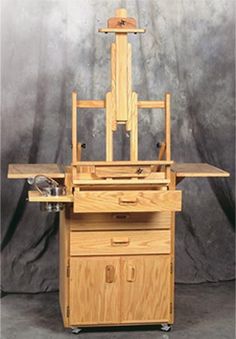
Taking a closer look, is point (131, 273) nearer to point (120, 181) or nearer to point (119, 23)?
point (120, 181)

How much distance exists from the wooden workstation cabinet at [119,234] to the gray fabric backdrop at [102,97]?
1100 mm

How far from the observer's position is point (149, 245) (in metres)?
4.99

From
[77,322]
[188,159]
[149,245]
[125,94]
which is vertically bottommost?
[77,322]

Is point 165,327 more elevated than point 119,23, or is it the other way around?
point 119,23

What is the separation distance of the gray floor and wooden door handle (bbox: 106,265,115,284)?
1.03 ft

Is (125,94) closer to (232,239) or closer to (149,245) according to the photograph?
(149,245)

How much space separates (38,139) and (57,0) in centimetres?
94

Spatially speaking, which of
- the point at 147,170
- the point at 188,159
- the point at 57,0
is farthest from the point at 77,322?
the point at 57,0

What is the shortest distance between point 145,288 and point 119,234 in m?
0.34

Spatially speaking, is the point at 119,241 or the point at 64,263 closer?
the point at 119,241

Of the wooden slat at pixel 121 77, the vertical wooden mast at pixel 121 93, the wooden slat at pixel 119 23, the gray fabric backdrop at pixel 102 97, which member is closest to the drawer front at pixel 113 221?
the vertical wooden mast at pixel 121 93

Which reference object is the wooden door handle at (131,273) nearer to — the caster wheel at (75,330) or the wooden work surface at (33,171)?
the caster wheel at (75,330)

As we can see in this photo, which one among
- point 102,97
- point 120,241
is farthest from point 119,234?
point 102,97

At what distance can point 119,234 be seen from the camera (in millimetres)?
4953
